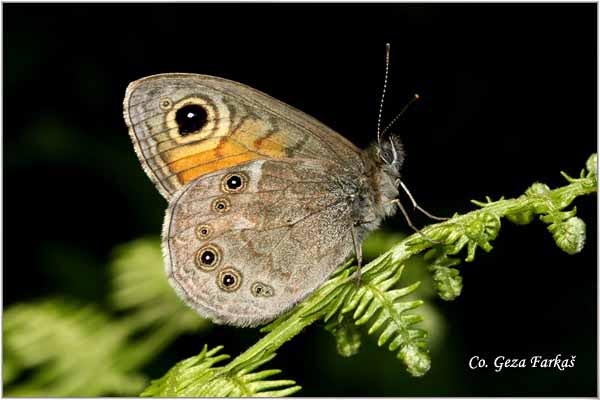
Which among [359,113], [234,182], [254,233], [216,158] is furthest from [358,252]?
[359,113]

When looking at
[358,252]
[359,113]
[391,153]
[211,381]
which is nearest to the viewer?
[211,381]

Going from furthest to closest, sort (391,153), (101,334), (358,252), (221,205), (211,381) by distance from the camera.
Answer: (101,334), (391,153), (221,205), (358,252), (211,381)

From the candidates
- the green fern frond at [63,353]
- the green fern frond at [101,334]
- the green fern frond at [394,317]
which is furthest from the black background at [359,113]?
the green fern frond at [394,317]

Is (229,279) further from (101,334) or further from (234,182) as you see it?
(101,334)

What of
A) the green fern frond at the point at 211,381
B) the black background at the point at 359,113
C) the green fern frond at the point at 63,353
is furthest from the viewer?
the black background at the point at 359,113

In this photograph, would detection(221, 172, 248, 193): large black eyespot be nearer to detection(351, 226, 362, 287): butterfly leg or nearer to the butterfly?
the butterfly

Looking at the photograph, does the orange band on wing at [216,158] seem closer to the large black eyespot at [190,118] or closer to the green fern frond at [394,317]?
the large black eyespot at [190,118]
